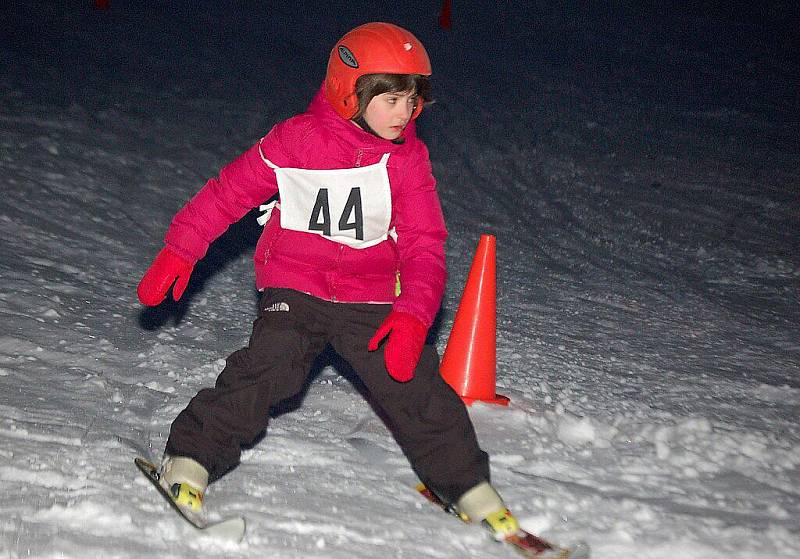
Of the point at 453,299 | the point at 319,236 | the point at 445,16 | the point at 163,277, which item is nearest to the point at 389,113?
the point at 319,236

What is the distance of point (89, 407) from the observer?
3.38 metres

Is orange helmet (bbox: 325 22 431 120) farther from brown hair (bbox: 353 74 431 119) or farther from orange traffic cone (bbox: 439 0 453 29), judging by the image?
orange traffic cone (bbox: 439 0 453 29)

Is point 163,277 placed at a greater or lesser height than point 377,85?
lesser

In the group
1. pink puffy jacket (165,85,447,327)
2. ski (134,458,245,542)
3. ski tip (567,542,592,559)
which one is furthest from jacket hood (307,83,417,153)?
ski tip (567,542,592,559)

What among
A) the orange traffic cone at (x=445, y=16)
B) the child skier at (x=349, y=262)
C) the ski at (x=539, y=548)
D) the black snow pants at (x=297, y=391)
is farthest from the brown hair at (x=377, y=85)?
the orange traffic cone at (x=445, y=16)

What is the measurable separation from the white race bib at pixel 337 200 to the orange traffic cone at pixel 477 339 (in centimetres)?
99

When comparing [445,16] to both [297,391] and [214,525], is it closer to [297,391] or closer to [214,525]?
[297,391]

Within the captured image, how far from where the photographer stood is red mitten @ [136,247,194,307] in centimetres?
290

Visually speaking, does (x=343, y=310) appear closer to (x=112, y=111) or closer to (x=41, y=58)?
(x=112, y=111)

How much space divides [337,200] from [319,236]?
0.14 m

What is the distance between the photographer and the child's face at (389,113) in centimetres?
288

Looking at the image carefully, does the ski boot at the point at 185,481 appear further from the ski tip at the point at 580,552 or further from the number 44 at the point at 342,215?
the ski tip at the point at 580,552

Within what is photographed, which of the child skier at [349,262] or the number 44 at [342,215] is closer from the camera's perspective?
the child skier at [349,262]

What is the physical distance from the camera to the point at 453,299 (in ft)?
18.0
